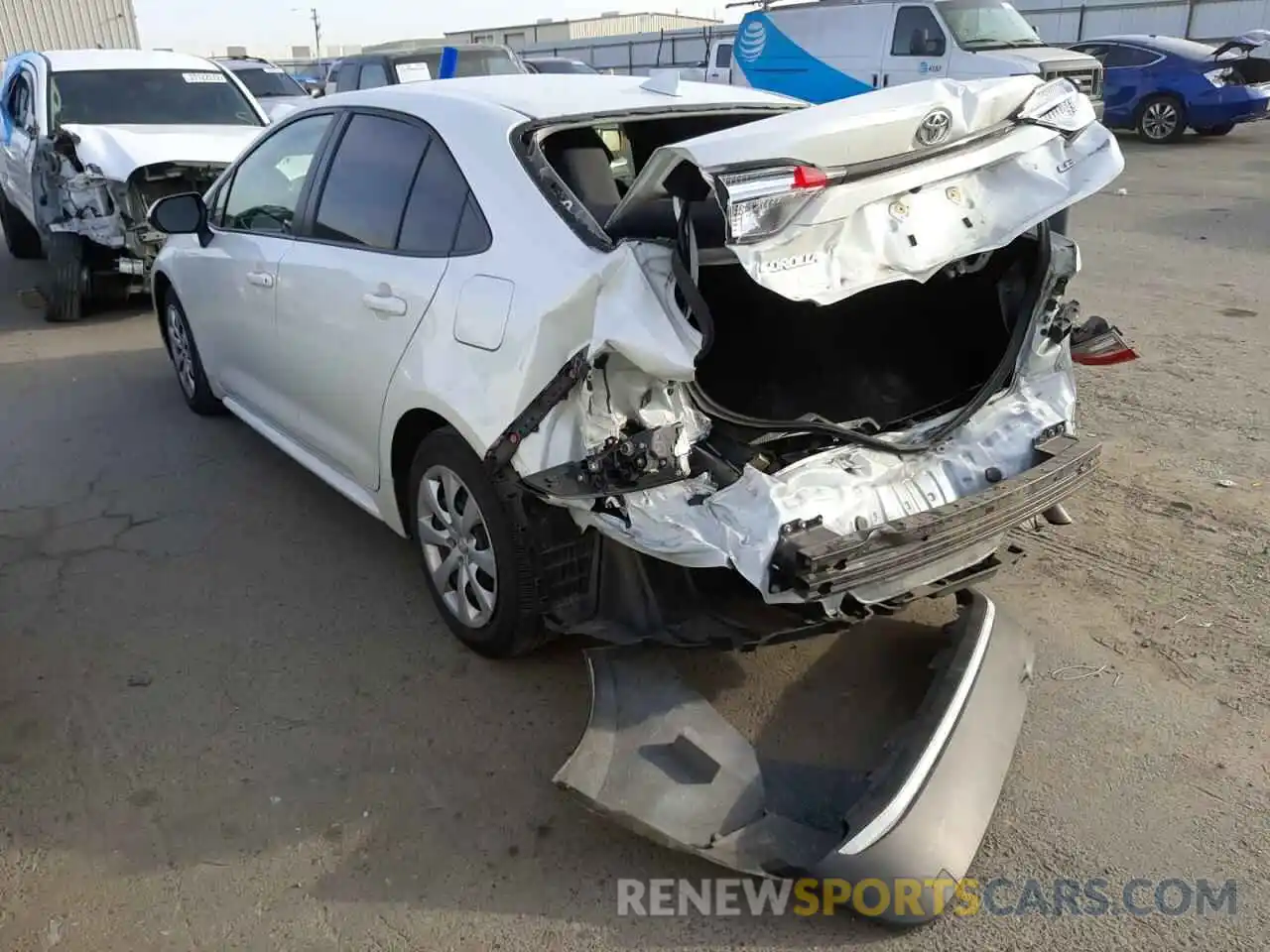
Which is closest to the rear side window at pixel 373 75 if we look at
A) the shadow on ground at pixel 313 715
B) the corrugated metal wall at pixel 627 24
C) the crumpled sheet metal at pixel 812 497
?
the shadow on ground at pixel 313 715

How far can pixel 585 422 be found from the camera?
2793 millimetres

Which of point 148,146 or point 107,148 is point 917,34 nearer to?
point 148,146

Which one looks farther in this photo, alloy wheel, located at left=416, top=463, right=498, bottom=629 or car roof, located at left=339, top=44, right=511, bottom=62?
car roof, located at left=339, top=44, right=511, bottom=62

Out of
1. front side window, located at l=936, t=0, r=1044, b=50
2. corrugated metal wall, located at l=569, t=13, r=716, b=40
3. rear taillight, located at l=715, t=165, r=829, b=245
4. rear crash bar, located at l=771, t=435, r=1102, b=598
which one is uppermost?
corrugated metal wall, located at l=569, t=13, r=716, b=40

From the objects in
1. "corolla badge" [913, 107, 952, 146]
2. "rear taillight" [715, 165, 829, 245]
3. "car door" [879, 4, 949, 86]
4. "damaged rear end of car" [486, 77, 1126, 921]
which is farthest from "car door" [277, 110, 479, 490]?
"car door" [879, 4, 949, 86]

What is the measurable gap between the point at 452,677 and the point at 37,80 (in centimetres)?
846

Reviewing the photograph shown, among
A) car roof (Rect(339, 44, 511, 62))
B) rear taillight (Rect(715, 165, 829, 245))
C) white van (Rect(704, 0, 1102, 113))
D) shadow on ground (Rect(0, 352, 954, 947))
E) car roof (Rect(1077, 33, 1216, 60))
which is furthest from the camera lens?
car roof (Rect(1077, 33, 1216, 60))

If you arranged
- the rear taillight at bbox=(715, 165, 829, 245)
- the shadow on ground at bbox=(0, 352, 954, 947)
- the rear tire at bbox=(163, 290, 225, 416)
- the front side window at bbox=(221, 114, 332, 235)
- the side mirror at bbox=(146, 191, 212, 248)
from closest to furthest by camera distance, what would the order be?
the rear taillight at bbox=(715, 165, 829, 245)
the shadow on ground at bbox=(0, 352, 954, 947)
the front side window at bbox=(221, 114, 332, 235)
the side mirror at bbox=(146, 191, 212, 248)
the rear tire at bbox=(163, 290, 225, 416)

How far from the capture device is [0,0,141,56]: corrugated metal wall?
2259 centimetres

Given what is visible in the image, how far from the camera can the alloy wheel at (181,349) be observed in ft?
18.5

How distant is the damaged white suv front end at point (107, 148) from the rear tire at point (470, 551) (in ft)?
18.1

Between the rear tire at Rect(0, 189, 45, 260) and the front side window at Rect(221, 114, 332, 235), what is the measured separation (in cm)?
710

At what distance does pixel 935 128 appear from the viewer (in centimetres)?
281

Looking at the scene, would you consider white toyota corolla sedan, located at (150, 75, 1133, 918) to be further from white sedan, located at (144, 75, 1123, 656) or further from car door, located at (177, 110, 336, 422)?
car door, located at (177, 110, 336, 422)
